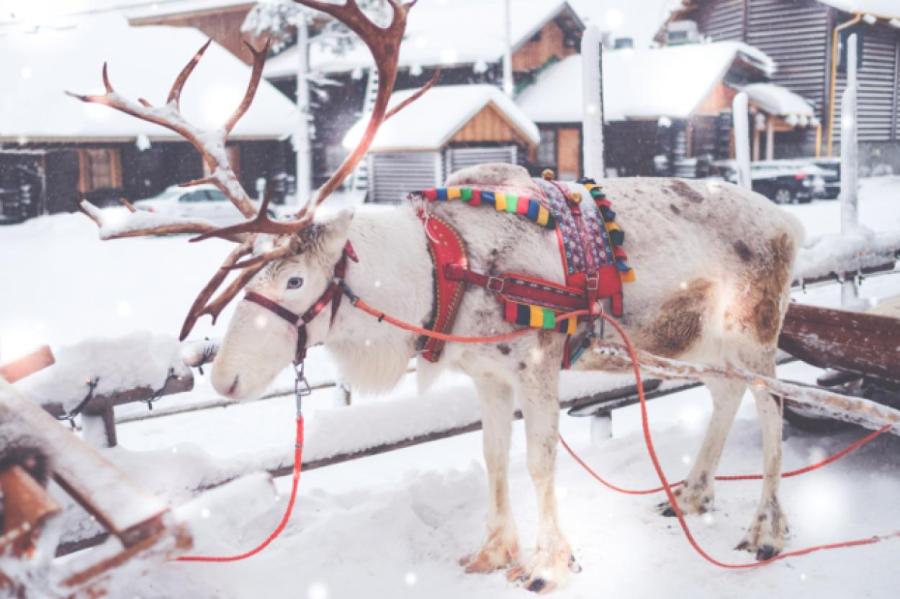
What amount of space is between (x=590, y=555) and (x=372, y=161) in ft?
66.8

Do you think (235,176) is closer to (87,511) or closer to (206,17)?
(87,511)

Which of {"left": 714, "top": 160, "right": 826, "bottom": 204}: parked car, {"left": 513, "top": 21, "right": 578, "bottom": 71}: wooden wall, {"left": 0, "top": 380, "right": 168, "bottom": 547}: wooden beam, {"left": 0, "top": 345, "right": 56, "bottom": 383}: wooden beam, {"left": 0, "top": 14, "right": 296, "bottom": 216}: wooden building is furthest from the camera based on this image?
{"left": 513, "top": 21, "right": 578, "bottom": 71}: wooden wall

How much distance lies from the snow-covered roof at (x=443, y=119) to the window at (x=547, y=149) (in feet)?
15.7

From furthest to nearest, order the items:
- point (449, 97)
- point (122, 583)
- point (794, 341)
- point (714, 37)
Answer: point (714, 37), point (449, 97), point (794, 341), point (122, 583)

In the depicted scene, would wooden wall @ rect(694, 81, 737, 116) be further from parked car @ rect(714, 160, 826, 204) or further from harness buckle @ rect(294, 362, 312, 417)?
harness buckle @ rect(294, 362, 312, 417)

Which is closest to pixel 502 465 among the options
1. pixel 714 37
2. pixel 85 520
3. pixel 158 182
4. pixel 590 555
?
pixel 590 555

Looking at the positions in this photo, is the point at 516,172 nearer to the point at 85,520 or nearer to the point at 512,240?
the point at 512,240

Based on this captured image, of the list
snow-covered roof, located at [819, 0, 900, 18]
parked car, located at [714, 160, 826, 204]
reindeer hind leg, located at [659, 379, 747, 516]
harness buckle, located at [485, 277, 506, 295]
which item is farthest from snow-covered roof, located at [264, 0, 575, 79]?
harness buckle, located at [485, 277, 506, 295]

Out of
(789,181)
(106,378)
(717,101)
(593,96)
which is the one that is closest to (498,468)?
(106,378)

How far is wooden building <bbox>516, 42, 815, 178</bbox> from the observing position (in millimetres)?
23625

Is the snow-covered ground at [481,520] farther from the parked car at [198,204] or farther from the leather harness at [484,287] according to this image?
the parked car at [198,204]

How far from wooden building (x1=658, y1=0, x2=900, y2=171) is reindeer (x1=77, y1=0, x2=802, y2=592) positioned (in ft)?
85.6

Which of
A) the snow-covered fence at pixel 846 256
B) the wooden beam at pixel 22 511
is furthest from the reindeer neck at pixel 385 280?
the snow-covered fence at pixel 846 256

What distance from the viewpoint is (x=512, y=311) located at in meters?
2.88
